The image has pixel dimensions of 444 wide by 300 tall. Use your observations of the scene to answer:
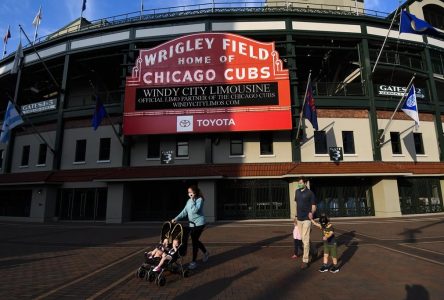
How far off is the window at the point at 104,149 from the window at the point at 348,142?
1627 centimetres

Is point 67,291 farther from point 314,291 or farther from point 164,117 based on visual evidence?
point 164,117

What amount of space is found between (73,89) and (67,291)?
26016 mm

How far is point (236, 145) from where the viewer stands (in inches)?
902

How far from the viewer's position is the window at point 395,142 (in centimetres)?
2358

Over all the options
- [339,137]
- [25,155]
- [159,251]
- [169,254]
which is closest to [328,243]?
[169,254]

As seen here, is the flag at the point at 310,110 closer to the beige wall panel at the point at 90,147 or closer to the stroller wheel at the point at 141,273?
the beige wall panel at the point at 90,147

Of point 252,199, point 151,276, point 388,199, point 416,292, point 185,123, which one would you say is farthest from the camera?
point 252,199

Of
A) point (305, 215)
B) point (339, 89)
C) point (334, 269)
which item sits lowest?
point (334, 269)

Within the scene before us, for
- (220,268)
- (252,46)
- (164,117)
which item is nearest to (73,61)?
(164,117)

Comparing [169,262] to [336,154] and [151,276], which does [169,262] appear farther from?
[336,154]

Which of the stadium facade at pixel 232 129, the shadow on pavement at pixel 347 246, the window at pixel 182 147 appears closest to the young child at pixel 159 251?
the shadow on pavement at pixel 347 246

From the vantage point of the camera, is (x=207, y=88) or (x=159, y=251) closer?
(x=159, y=251)

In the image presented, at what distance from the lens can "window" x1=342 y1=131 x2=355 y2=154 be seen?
2290 cm

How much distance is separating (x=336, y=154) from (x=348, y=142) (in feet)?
5.04
